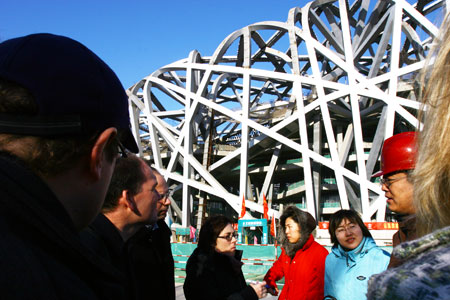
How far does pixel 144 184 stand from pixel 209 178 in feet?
70.8

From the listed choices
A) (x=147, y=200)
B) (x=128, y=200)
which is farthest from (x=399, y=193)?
(x=128, y=200)

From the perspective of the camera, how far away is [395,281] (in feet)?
2.01

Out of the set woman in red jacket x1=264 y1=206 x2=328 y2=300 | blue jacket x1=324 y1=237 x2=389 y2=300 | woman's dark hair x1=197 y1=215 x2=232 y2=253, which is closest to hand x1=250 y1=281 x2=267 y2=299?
woman in red jacket x1=264 y1=206 x2=328 y2=300

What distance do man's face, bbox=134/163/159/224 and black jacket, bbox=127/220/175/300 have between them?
0.42ft

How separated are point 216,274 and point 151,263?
862 millimetres

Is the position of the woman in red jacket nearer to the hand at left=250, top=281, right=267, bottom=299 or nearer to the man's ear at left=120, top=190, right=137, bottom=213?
the hand at left=250, top=281, right=267, bottom=299

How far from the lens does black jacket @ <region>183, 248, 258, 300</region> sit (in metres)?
3.04

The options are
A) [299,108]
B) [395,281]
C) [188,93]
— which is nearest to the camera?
[395,281]

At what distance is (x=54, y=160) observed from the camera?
84cm

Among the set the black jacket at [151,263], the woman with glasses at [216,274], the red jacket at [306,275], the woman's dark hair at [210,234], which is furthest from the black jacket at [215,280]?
the red jacket at [306,275]

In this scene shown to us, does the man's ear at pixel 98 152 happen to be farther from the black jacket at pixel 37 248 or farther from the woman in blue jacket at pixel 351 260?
the woman in blue jacket at pixel 351 260

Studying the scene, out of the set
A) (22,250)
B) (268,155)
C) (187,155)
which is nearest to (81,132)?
(22,250)

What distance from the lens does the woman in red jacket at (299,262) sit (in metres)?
3.73

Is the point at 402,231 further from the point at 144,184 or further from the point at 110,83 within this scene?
the point at 110,83
